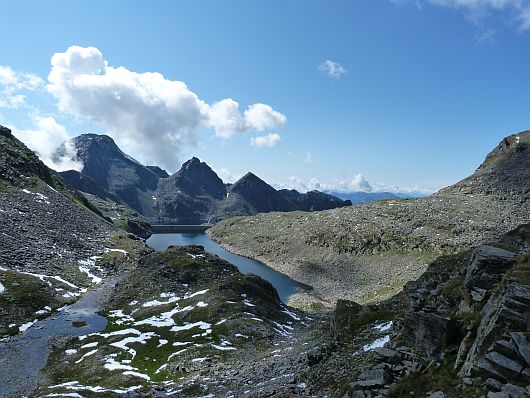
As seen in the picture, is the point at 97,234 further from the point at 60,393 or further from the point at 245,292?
the point at 60,393

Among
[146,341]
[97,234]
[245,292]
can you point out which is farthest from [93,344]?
[97,234]

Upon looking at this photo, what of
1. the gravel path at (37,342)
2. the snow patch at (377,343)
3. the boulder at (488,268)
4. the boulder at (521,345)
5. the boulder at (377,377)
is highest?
the boulder at (488,268)

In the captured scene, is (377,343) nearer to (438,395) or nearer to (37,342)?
(438,395)

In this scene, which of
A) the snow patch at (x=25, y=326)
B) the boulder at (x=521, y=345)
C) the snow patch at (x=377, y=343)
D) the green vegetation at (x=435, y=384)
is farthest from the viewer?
the snow patch at (x=25, y=326)

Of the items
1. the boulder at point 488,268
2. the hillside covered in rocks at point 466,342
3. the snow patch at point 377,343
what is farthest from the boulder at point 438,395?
the snow patch at point 377,343

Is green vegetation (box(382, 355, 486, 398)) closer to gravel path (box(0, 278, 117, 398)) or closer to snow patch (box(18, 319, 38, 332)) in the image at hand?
gravel path (box(0, 278, 117, 398))

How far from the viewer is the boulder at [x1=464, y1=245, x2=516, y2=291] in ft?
87.7

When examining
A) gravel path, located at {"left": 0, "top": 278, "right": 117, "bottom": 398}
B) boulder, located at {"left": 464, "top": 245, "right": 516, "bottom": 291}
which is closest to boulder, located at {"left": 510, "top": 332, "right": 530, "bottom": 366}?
→ boulder, located at {"left": 464, "top": 245, "right": 516, "bottom": 291}

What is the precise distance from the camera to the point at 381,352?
26984 millimetres

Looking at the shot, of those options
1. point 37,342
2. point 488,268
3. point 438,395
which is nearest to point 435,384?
point 438,395

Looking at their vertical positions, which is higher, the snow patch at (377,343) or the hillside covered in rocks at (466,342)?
the hillside covered in rocks at (466,342)

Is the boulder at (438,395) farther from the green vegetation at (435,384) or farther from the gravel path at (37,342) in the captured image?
the gravel path at (37,342)

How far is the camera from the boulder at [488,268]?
26.7 meters

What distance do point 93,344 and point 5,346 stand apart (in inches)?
617
